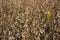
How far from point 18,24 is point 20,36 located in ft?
0.74

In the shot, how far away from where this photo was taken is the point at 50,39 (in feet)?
14.8

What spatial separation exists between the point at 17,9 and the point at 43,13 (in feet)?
1.68

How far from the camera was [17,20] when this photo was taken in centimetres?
454

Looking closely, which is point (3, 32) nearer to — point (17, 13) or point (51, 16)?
point (17, 13)

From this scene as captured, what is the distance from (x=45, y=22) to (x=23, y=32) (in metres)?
0.45

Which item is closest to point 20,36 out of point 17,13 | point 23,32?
point 23,32

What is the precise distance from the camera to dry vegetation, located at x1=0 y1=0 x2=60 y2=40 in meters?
4.42

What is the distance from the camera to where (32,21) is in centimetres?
445

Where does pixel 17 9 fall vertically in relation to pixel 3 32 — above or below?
above

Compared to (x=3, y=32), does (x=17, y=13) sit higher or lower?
higher

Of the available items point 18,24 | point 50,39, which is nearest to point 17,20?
point 18,24

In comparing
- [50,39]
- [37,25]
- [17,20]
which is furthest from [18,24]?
[50,39]

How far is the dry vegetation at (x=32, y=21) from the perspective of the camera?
4.42m

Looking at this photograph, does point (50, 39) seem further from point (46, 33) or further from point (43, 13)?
point (43, 13)
